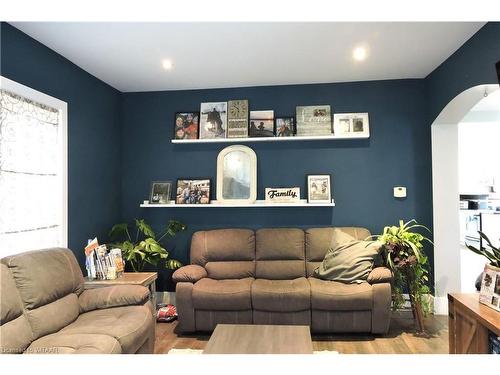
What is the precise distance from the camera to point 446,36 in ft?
8.66

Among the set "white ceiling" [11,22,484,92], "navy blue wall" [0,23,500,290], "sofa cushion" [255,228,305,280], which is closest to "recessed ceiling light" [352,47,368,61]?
"white ceiling" [11,22,484,92]

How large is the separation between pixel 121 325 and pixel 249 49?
237 centimetres

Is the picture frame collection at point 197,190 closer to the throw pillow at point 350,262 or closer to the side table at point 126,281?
the throw pillow at point 350,262

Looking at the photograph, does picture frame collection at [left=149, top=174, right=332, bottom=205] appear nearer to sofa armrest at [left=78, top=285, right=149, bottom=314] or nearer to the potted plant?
the potted plant

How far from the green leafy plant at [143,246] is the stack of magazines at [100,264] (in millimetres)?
289

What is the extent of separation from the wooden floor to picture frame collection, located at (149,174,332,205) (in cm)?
142

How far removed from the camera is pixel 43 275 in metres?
2.15

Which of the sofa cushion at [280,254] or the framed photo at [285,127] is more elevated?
the framed photo at [285,127]

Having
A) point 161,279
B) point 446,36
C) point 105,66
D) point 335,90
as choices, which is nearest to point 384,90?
point 335,90

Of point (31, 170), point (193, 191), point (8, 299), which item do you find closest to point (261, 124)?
point (193, 191)

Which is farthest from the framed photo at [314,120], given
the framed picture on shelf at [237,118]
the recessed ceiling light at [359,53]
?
the recessed ceiling light at [359,53]

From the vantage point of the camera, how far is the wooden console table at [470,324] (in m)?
1.63
